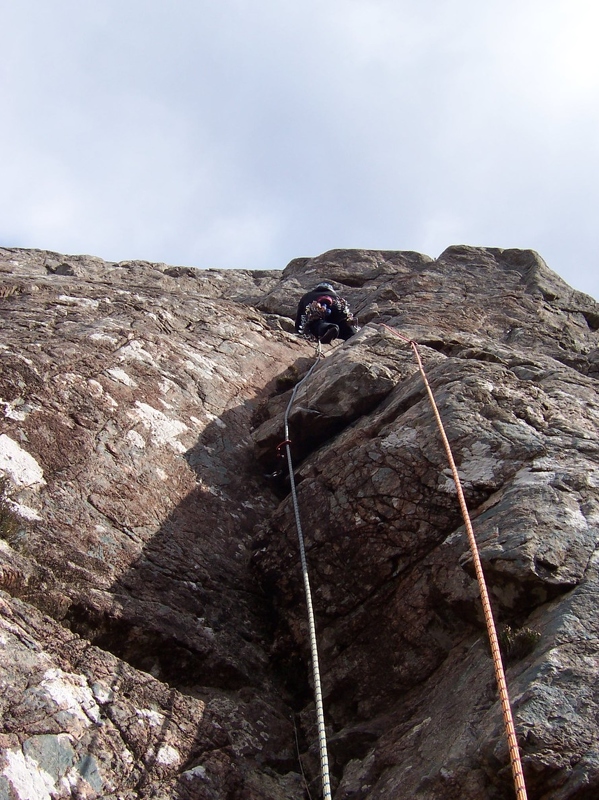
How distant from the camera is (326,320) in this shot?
11.8m

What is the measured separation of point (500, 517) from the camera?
4.99m

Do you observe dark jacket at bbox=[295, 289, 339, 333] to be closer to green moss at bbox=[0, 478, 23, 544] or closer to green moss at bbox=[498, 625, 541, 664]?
green moss at bbox=[0, 478, 23, 544]

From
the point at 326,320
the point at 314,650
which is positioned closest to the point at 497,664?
the point at 314,650

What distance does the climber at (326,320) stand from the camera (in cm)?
1159

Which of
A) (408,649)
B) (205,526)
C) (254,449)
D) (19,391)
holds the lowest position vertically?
(408,649)

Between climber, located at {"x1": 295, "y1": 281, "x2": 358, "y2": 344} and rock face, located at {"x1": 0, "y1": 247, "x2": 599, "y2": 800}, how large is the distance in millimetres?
2701

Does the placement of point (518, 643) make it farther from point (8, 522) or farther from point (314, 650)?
point (8, 522)

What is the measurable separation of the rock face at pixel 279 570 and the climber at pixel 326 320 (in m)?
2.70

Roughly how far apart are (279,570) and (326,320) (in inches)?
261

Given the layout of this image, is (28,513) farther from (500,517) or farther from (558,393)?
(558,393)

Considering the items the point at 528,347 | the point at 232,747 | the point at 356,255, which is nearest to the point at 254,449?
the point at 232,747

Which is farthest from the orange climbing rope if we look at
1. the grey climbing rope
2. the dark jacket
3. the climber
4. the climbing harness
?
the dark jacket

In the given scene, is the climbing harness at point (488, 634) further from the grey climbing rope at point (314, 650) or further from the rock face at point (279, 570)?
the rock face at point (279, 570)

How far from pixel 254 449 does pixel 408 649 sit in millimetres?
3396
